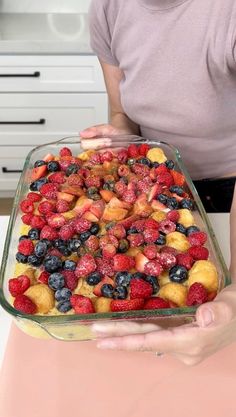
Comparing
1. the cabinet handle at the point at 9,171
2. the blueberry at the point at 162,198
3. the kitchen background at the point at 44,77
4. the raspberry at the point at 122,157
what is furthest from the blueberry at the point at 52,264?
the cabinet handle at the point at 9,171

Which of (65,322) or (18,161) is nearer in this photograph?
(65,322)

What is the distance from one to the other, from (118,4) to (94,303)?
639 mm

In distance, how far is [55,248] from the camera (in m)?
0.73

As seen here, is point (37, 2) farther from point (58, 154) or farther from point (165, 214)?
point (165, 214)

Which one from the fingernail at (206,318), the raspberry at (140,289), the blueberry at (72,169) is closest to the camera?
the fingernail at (206,318)

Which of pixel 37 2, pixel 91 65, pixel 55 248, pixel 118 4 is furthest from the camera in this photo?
pixel 37 2

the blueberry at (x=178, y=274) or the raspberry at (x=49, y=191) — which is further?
the raspberry at (x=49, y=191)

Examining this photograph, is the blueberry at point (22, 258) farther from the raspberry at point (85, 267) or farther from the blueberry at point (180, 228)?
the blueberry at point (180, 228)

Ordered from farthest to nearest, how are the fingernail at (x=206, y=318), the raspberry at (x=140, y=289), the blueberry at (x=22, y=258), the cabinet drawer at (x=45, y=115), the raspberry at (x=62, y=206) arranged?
the cabinet drawer at (x=45, y=115)
the raspberry at (x=62, y=206)
the blueberry at (x=22, y=258)
the raspberry at (x=140, y=289)
the fingernail at (x=206, y=318)

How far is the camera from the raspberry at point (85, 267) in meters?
0.67

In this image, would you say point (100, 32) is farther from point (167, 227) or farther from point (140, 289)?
point (140, 289)

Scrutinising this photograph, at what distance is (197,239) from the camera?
0.73 m

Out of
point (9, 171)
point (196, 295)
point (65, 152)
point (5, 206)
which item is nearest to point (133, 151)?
point (65, 152)

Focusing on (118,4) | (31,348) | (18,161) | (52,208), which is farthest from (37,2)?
(31,348)
